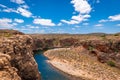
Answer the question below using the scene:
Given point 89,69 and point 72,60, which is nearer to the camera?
point 89,69

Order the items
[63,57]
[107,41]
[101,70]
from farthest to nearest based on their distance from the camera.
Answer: [63,57]
[107,41]
[101,70]

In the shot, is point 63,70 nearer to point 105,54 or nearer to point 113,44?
point 105,54

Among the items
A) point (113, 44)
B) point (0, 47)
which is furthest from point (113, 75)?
point (0, 47)

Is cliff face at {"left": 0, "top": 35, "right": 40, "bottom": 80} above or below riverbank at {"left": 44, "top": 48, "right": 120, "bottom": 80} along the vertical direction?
above

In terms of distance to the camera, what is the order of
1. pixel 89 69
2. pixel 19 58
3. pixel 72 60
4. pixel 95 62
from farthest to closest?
pixel 72 60, pixel 95 62, pixel 89 69, pixel 19 58

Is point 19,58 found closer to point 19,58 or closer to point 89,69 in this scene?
point 19,58

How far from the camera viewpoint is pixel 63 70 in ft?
212

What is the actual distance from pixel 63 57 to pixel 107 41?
21155 millimetres

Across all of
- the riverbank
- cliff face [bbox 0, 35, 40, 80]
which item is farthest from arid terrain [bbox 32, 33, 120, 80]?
cliff face [bbox 0, 35, 40, 80]

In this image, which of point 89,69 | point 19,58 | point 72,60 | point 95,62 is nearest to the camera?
point 19,58

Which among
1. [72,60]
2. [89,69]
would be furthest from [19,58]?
[72,60]

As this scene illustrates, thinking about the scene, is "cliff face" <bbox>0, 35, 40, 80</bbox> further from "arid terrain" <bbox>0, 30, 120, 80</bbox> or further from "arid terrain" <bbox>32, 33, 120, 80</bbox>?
"arid terrain" <bbox>32, 33, 120, 80</bbox>

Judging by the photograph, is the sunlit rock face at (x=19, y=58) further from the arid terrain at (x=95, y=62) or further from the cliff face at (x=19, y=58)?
the arid terrain at (x=95, y=62)

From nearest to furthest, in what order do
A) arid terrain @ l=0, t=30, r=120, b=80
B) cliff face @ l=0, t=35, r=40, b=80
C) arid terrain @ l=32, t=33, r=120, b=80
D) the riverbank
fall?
cliff face @ l=0, t=35, r=40, b=80, arid terrain @ l=0, t=30, r=120, b=80, the riverbank, arid terrain @ l=32, t=33, r=120, b=80
